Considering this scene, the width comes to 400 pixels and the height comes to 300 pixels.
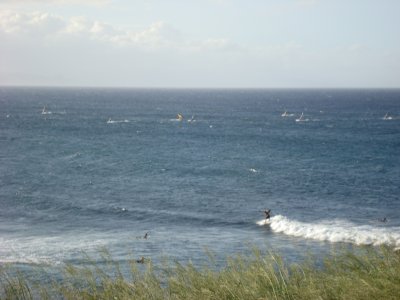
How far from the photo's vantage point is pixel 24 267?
27.1 meters

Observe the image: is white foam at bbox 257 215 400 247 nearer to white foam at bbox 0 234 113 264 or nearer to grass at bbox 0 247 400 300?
white foam at bbox 0 234 113 264

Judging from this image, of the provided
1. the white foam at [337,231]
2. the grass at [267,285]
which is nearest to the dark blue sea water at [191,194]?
the white foam at [337,231]

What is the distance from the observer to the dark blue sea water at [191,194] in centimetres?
3409

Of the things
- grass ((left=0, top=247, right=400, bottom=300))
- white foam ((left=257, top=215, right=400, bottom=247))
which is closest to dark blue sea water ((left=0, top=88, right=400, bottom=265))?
white foam ((left=257, top=215, right=400, bottom=247))

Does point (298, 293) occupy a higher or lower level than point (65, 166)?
higher

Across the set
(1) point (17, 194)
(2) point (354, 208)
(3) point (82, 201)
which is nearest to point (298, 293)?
(2) point (354, 208)

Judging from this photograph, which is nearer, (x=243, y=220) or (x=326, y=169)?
(x=243, y=220)

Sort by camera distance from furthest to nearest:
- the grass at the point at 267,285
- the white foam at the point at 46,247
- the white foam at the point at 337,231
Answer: the white foam at the point at 337,231
the white foam at the point at 46,247
the grass at the point at 267,285

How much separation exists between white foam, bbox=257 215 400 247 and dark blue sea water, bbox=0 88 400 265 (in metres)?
0.07

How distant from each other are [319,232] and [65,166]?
38002 millimetres

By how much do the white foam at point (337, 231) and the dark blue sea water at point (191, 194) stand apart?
7 cm

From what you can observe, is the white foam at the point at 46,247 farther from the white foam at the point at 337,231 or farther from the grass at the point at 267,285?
the grass at the point at 267,285

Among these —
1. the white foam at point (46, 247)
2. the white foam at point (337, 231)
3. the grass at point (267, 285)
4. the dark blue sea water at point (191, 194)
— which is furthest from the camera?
the white foam at point (337, 231)

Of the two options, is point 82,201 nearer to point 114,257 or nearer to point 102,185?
point 102,185
